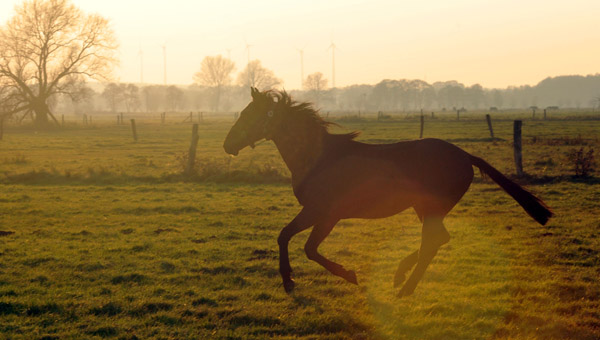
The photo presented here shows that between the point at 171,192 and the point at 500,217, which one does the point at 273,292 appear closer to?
the point at 500,217

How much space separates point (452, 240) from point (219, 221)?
5.05 metres

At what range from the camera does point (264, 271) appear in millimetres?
7375

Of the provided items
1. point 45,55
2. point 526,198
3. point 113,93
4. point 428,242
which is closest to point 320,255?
point 428,242

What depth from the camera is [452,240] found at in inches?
370

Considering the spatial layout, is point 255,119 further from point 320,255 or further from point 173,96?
point 173,96

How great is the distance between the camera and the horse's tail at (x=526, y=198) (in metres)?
6.45

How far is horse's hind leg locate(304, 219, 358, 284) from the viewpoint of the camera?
6060 mm

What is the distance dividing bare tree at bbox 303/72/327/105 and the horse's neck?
146246 mm

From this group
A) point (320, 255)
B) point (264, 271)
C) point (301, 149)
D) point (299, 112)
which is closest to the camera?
point (320, 255)

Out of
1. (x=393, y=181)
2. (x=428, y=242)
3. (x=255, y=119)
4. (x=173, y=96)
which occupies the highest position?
(x=173, y=96)

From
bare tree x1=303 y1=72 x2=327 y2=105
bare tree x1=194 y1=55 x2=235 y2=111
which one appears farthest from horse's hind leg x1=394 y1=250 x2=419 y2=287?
bare tree x1=303 y1=72 x2=327 y2=105

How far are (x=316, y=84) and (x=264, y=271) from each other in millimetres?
147255

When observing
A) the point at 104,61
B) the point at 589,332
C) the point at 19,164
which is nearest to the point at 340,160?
the point at 589,332

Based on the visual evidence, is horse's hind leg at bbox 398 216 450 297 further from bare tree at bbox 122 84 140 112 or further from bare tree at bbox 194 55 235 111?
bare tree at bbox 122 84 140 112
